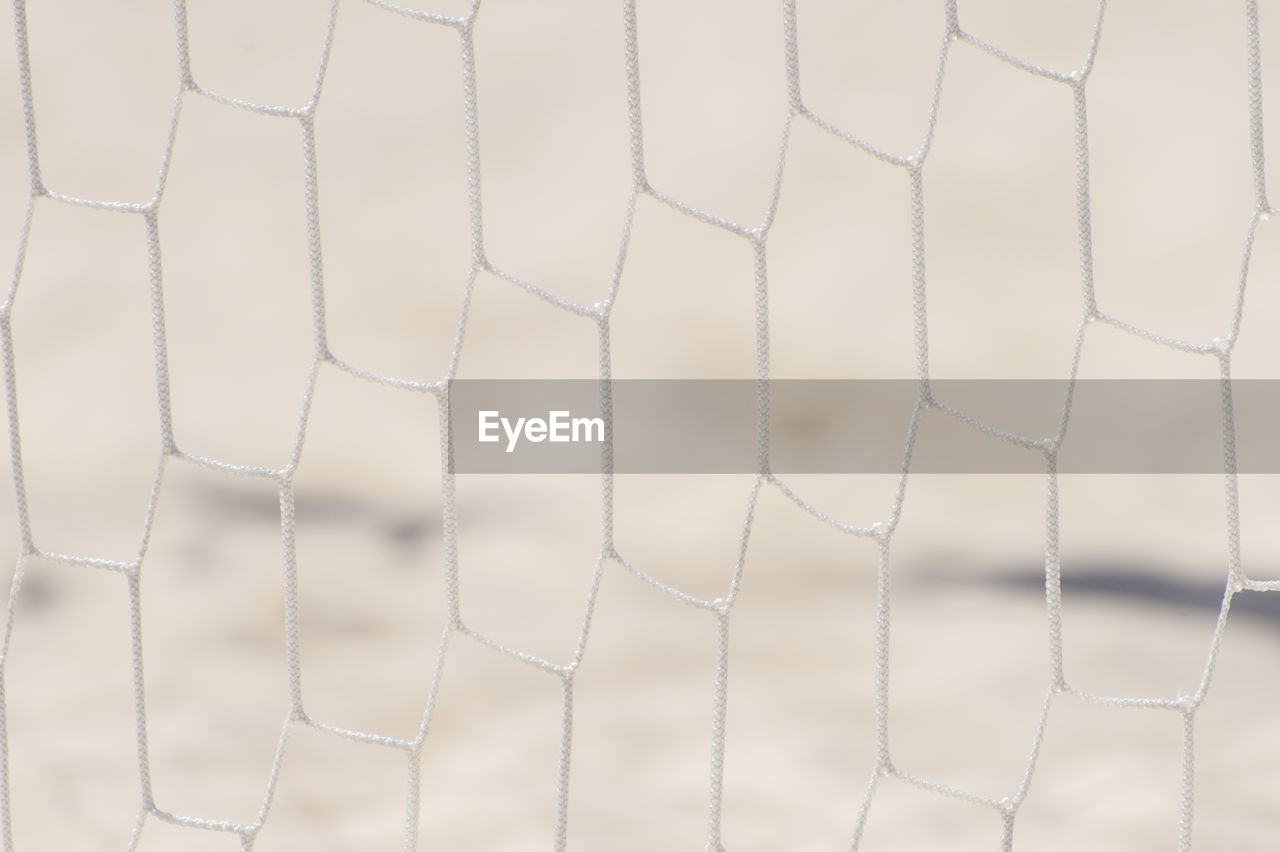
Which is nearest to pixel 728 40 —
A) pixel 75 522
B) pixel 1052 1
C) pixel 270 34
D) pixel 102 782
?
pixel 1052 1

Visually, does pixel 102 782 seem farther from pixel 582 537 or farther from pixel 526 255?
pixel 526 255

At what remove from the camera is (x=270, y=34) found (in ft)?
4.19

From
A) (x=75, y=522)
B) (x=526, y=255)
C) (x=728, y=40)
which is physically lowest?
(x=75, y=522)

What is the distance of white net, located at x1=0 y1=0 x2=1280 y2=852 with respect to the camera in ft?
2.14

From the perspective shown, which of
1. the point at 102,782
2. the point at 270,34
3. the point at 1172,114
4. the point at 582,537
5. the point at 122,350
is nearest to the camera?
the point at 102,782

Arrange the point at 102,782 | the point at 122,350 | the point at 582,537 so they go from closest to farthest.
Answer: the point at 102,782 → the point at 582,537 → the point at 122,350

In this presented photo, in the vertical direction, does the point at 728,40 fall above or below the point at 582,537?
above

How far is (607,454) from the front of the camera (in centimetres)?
58

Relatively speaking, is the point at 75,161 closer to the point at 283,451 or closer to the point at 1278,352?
the point at 283,451

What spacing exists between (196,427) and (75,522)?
11cm

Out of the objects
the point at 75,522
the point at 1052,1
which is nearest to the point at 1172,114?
the point at 1052,1

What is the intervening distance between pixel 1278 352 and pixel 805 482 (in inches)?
13.8

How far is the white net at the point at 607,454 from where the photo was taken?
25.7 inches

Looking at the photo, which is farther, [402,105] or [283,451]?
[402,105]
